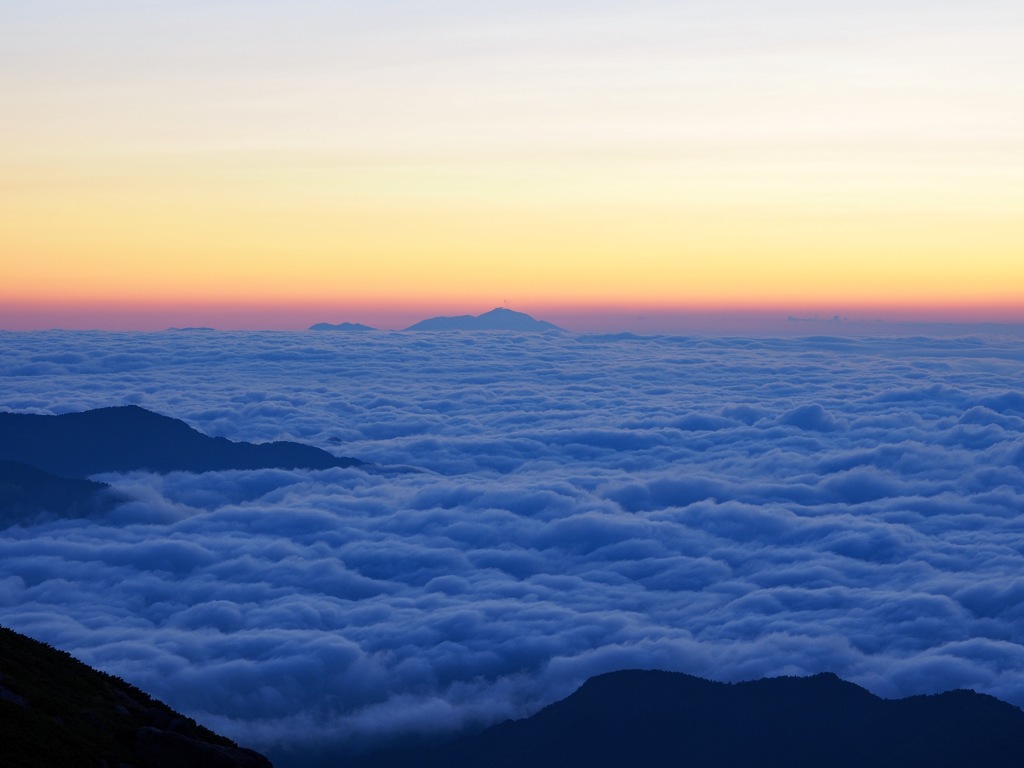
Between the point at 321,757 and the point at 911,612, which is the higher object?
the point at 911,612

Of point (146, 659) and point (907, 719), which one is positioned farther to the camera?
point (907, 719)

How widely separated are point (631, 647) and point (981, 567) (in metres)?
64.6

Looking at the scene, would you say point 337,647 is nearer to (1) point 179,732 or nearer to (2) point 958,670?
(2) point 958,670

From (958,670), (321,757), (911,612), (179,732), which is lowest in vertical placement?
(321,757)

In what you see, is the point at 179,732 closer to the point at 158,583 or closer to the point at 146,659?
the point at 146,659

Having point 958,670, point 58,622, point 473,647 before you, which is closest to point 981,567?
point 958,670

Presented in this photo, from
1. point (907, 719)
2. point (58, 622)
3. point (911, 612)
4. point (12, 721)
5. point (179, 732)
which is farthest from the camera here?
point (907, 719)

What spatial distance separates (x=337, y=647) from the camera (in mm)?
175625

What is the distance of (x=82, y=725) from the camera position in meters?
31.7

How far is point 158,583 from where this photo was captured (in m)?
196

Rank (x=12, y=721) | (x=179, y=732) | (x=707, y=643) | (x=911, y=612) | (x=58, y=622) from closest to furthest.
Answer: (x=12, y=721), (x=179, y=732), (x=58, y=622), (x=911, y=612), (x=707, y=643)

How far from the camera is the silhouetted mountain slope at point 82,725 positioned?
95.2 feet

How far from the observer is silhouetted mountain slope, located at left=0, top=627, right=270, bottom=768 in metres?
29.0

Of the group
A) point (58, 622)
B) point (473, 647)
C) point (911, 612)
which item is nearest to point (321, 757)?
point (473, 647)
